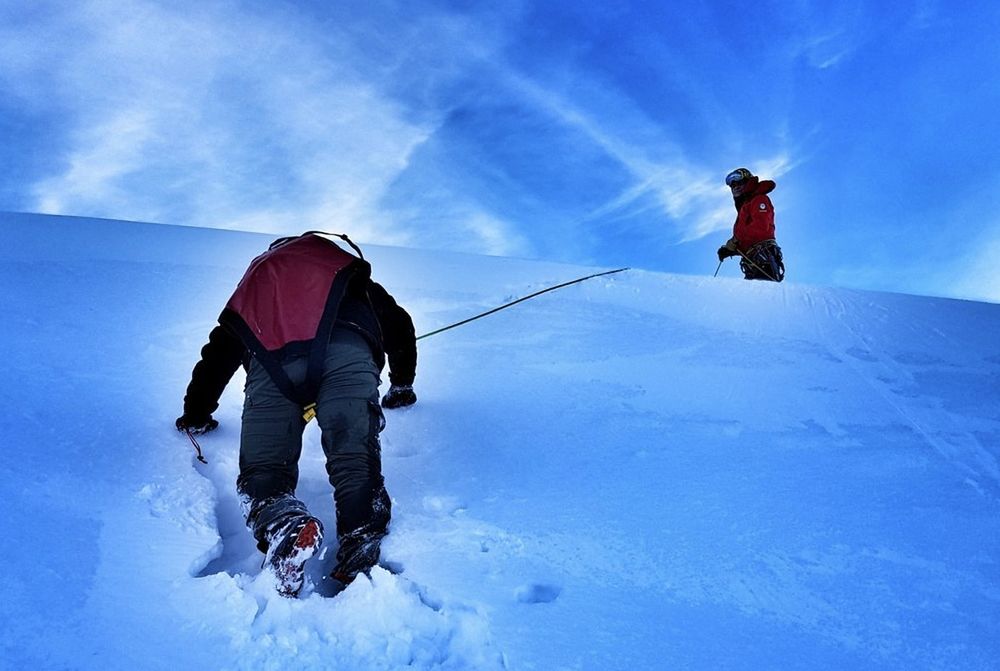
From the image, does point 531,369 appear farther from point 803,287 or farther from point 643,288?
point 803,287

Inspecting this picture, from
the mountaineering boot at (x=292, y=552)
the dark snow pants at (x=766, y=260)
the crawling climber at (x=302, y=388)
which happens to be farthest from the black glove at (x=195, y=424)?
the dark snow pants at (x=766, y=260)

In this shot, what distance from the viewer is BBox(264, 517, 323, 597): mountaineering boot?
1.48m

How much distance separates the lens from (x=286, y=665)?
4.12ft

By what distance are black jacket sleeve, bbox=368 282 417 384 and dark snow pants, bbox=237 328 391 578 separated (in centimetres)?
30

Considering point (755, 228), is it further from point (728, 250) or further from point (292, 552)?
point (292, 552)

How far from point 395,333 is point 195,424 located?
2.34ft

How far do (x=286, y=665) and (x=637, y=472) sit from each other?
4.03 ft

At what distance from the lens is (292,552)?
149 cm

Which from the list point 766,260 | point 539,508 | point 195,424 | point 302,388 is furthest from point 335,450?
point 766,260

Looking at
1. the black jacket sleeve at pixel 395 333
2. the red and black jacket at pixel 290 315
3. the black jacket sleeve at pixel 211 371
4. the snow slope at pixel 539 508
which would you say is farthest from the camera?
the black jacket sleeve at pixel 395 333

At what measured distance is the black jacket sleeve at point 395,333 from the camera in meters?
2.40

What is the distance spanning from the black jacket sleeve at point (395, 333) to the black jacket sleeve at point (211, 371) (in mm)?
459

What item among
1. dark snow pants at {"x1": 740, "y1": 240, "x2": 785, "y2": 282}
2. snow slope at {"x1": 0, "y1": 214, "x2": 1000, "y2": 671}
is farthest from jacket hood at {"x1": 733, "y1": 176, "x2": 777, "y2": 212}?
snow slope at {"x1": 0, "y1": 214, "x2": 1000, "y2": 671}

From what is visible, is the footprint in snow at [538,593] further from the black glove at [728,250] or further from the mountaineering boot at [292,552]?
the black glove at [728,250]
